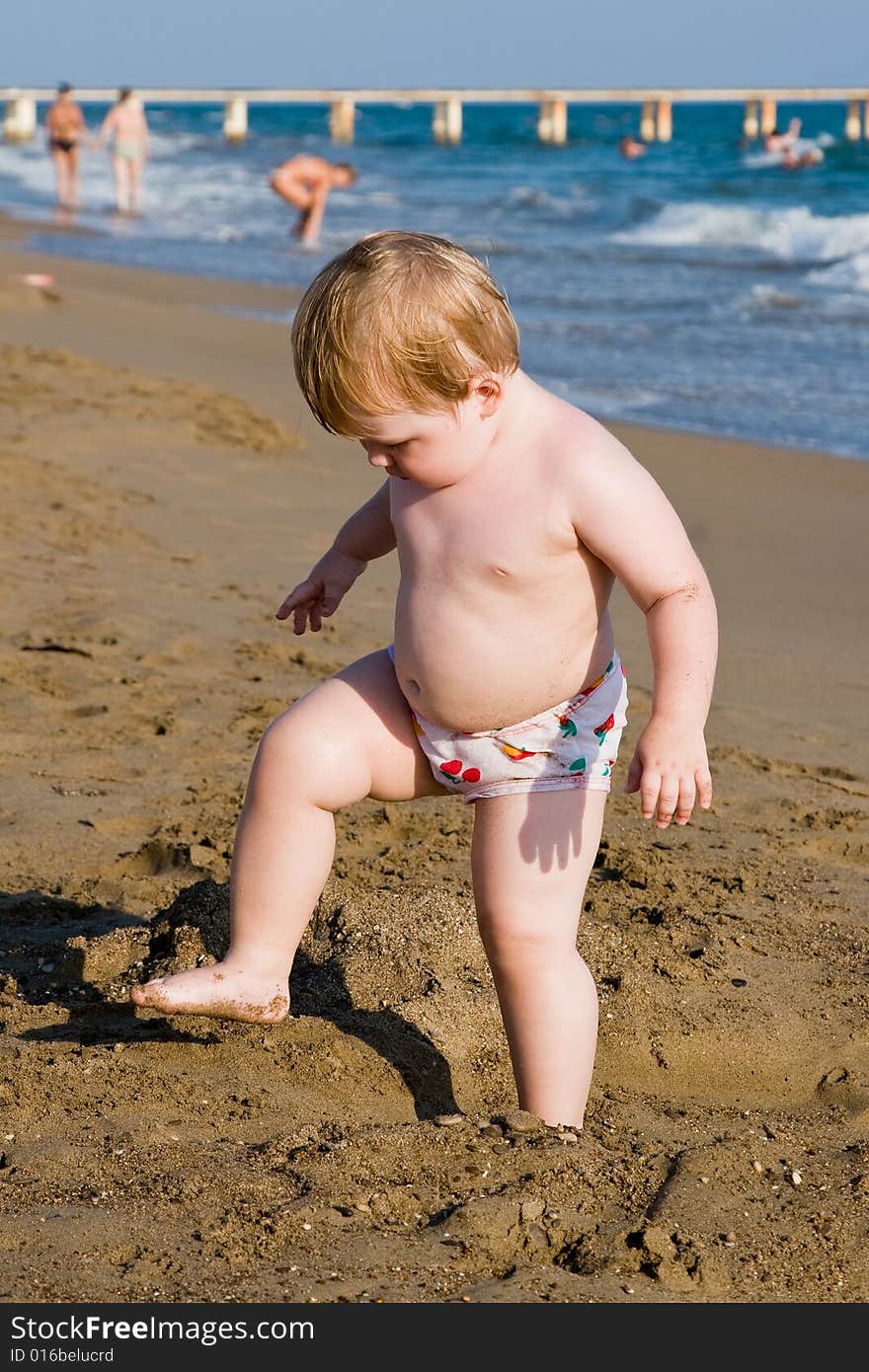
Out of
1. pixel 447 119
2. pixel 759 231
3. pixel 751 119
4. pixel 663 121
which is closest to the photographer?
pixel 759 231

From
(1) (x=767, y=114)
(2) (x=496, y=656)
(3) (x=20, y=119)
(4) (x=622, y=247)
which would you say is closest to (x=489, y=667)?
(2) (x=496, y=656)

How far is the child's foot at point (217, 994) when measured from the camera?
2668 mm

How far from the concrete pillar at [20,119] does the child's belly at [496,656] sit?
43380 mm

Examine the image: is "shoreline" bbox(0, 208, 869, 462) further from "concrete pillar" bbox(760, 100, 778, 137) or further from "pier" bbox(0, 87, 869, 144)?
"concrete pillar" bbox(760, 100, 778, 137)

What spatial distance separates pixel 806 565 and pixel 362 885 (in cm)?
332

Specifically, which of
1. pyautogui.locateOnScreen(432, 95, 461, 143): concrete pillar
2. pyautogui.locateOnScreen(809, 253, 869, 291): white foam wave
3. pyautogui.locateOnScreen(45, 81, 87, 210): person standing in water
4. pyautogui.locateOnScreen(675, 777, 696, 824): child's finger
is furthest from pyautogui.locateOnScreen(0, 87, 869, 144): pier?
pyautogui.locateOnScreen(675, 777, 696, 824): child's finger

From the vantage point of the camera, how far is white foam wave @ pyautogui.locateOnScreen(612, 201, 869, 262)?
56.5ft

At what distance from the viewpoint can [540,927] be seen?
2.64m

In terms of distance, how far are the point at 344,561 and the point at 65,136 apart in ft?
67.3

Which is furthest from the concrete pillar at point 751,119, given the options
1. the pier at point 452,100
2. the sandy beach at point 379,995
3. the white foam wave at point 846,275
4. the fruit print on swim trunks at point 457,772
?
the fruit print on swim trunks at point 457,772

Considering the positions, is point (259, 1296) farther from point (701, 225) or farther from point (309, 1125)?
point (701, 225)

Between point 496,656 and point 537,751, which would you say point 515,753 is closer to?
point 537,751
